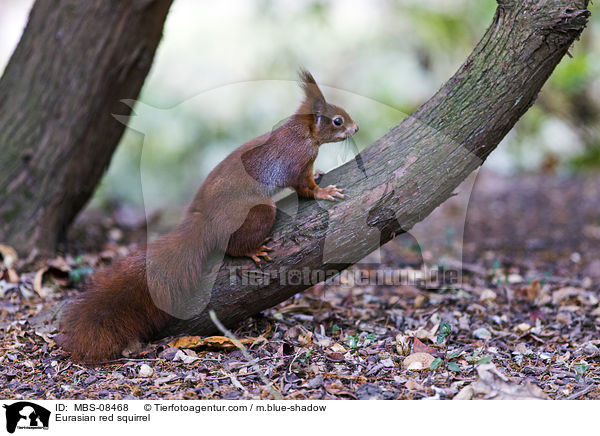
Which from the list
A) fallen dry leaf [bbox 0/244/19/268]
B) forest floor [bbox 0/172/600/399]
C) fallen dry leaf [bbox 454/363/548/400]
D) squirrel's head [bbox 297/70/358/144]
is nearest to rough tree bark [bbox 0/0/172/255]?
fallen dry leaf [bbox 0/244/19/268]

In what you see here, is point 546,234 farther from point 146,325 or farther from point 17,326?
point 17,326

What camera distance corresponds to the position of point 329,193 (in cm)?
309

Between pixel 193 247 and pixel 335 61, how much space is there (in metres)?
6.78

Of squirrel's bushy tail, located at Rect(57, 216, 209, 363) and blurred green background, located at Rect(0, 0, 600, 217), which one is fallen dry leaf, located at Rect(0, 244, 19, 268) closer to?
squirrel's bushy tail, located at Rect(57, 216, 209, 363)

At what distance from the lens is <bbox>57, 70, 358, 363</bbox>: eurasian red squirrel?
2.91 m

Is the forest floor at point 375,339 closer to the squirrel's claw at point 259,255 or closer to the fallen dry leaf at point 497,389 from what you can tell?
the fallen dry leaf at point 497,389

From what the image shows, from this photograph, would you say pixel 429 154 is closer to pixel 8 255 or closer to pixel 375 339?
pixel 375 339

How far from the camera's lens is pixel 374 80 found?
29.0 feet

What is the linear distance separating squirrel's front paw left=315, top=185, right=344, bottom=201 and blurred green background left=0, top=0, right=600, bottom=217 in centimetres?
512

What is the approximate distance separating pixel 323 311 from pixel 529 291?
1518 millimetres

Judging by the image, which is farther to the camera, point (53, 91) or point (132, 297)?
point (53, 91)

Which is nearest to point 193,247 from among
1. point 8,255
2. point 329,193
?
point 329,193

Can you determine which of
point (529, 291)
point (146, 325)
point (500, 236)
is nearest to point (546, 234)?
point (500, 236)
